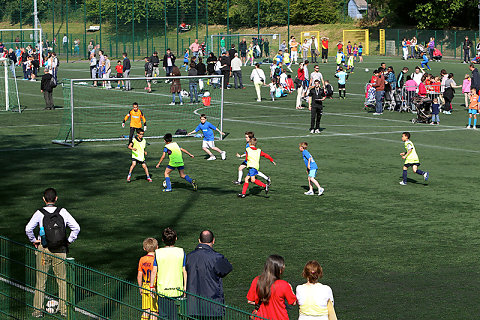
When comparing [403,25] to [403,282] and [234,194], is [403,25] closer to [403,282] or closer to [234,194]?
[234,194]

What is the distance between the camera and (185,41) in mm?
85562

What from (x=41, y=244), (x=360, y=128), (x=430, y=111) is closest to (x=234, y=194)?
(x=41, y=244)

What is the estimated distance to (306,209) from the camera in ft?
61.8

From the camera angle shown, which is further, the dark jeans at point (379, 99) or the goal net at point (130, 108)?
the dark jeans at point (379, 99)

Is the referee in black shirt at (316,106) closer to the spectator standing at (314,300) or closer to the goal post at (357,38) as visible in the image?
the spectator standing at (314,300)

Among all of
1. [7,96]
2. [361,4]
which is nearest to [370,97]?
[7,96]

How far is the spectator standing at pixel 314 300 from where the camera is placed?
28.9ft

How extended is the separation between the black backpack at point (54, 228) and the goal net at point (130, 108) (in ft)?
58.0

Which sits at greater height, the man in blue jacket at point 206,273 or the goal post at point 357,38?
the goal post at point 357,38

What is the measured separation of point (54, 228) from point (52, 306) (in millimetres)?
1523

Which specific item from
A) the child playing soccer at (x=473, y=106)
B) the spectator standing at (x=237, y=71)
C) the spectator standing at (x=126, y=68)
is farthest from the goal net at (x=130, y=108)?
the child playing soccer at (x=473, y=106)

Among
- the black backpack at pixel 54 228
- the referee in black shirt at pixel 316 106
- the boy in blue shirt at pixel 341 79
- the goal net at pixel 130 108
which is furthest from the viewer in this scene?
the boy in blue shirt at pixel 341 79

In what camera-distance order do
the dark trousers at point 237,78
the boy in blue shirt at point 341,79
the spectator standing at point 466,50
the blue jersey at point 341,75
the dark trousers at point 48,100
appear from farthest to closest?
the spectator standing at point 466,50, the dark trousers at point 237,78, the boy in blue shirt at point 341,79, the blue jersey at point 341,75, the dark trousers at point 48,100

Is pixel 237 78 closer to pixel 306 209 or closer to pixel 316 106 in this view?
pixel 316 106
